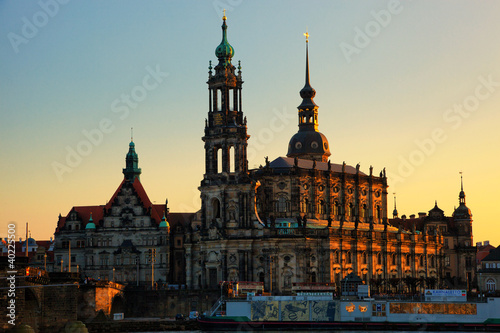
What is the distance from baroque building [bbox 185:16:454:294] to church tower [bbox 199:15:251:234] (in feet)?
0.43

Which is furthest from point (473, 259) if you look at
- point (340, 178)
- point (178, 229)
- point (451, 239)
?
point (178, 229)

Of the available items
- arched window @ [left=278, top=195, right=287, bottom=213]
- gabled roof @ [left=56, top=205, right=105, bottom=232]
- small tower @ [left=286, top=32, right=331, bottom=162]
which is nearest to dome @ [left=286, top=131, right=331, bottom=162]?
small tower @ [left=286, top=32, right=331, bottom=162]

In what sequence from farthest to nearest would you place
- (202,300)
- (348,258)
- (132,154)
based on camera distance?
(132,154) < (348,258) < (202,300)

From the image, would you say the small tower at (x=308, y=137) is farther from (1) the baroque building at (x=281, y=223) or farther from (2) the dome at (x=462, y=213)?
(2) the dome at (x=462, y=213)

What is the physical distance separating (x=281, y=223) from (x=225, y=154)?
11819mm

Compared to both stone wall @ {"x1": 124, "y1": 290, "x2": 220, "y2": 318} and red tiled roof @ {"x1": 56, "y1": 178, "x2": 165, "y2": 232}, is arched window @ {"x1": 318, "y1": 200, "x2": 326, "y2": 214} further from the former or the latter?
red tiled roof @ {"x1": 56, "y1": 178, "x2": 165, "y2": 232}

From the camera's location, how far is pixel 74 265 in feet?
476

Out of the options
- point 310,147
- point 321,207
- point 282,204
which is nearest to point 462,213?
point 310,147

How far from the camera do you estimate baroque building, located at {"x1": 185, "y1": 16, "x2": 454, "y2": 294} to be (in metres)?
122

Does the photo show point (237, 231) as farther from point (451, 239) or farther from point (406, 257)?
point (451, 239)

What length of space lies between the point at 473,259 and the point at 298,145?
39725 millimetres

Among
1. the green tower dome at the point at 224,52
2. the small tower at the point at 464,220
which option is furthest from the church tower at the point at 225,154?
the small tower at the point at 464,220

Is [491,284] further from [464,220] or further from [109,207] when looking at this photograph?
[109,207]

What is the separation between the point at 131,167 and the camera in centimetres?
15638
